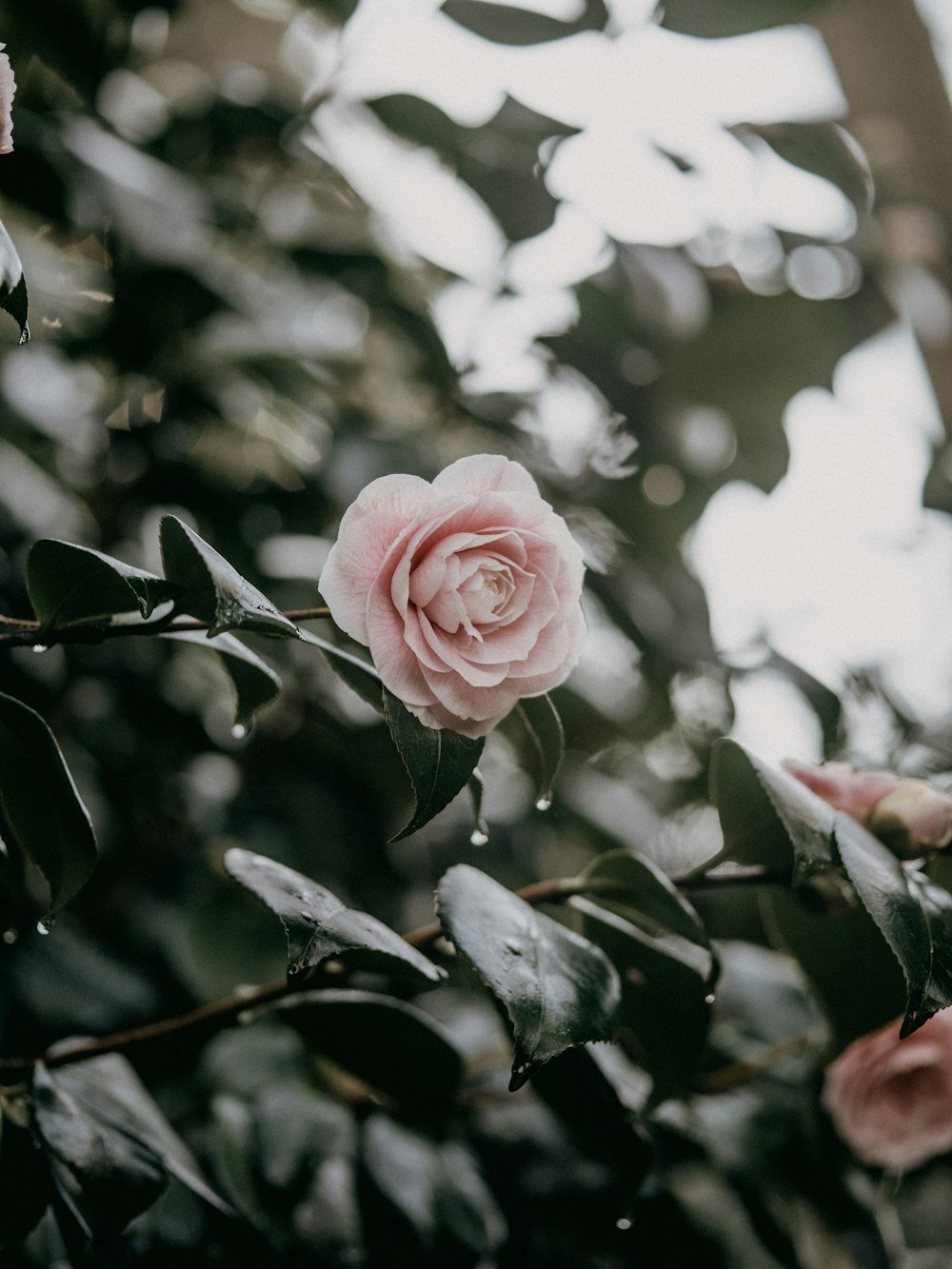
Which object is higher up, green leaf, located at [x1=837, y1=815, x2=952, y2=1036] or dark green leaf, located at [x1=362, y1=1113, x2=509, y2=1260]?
green leaf, located at [x1=837, y1=815, x2=952, y2=1036]

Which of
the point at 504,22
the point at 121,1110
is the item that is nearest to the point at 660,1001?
the point at 121,1110

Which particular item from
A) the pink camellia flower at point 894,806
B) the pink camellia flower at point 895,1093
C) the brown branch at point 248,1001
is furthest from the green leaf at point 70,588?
the pink camellia flower at point 895,1093

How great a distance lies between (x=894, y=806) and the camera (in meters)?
0.53

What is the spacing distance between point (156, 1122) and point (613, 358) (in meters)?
0.93

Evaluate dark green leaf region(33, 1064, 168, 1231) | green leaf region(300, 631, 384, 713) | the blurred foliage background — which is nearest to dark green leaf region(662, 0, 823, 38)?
the blurred foliage background

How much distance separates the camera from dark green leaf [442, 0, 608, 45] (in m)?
0.90

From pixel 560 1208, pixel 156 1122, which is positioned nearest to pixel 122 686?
pixel 156 1122

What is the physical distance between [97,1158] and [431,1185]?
0.80 feet

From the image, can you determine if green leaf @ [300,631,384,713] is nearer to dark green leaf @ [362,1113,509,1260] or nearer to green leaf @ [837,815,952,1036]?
green leaf @ [837,815,952,1036]

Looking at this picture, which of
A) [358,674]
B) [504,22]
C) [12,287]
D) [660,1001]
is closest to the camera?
[12,287]

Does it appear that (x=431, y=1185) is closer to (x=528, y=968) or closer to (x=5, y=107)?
(x=528, y=968)

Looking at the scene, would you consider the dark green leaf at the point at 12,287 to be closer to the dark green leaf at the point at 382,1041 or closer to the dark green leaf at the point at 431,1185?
the dark green leaf at the point at 382,1041

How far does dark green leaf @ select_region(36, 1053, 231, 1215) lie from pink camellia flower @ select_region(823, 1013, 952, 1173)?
440 mm

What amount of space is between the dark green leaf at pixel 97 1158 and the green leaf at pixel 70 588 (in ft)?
0.84
